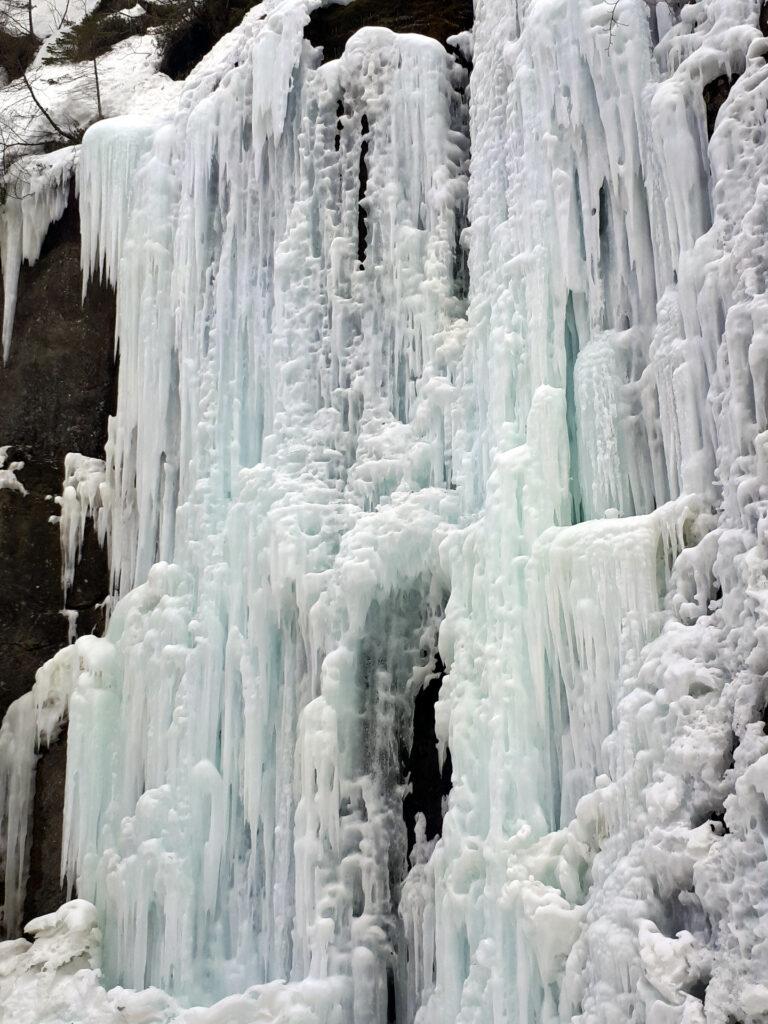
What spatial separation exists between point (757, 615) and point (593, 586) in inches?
40.1

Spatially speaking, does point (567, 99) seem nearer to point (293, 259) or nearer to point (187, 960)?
point (293, 259)

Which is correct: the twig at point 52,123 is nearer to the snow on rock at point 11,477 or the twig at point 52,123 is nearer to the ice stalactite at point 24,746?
the snow on rock at point 11,477

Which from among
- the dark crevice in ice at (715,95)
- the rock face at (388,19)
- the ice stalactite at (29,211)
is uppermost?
the rock face at (388,19)

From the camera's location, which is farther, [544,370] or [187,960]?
[187,960]

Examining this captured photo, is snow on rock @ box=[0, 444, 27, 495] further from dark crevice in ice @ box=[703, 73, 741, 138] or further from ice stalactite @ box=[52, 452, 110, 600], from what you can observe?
dark crevice in ice @ box=[703, 73, 741, 138]

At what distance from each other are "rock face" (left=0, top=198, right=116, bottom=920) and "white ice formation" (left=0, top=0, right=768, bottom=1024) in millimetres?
300

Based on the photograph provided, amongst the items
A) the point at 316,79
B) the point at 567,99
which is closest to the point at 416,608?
the point at 567,99

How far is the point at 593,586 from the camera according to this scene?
5090 millimetres

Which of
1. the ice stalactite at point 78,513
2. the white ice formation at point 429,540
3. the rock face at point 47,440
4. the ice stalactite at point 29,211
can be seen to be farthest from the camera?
the ice stalactite at point 29,211

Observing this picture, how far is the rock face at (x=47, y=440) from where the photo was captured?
26.7ft

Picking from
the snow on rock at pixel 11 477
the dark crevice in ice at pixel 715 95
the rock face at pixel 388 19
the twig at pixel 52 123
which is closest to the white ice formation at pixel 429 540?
the dark crevice in ice at pixel 715 95

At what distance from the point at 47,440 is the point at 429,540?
154 inches

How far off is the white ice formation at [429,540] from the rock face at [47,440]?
0.98 ft

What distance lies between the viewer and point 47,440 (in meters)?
8.67
